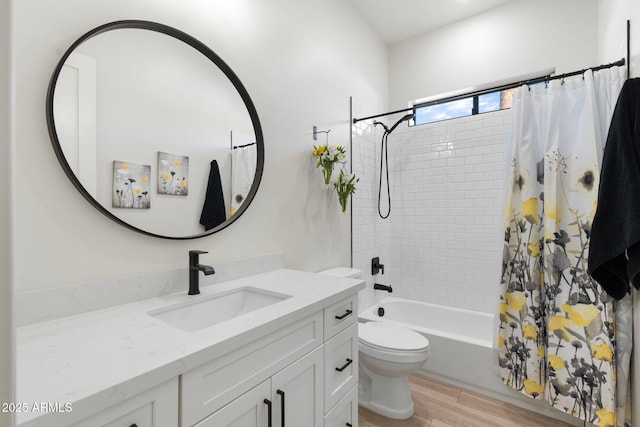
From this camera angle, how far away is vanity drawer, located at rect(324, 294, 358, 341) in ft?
3.94

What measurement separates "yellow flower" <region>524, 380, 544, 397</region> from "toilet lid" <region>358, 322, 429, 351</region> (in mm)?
651

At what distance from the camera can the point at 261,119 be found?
5.45 feet

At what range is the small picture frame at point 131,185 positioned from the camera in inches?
43.1

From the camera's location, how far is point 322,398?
1169mm

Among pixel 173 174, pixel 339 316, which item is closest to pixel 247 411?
pixel 339 316

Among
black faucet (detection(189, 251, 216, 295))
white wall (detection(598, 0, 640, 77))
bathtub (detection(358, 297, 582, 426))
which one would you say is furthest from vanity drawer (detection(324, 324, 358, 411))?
white wall (detection(598, 0, 640, 77))

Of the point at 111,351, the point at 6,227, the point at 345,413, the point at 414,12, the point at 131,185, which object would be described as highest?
the point at 414,12

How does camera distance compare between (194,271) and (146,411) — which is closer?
(146,411)

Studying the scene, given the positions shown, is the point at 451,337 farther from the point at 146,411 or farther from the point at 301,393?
the point at 146,411

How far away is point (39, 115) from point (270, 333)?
1001 millimetres

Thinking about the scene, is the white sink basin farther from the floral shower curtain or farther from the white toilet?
the floral shower curtain

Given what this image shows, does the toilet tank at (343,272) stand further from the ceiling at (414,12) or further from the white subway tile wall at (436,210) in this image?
the ceiling at (414,12)

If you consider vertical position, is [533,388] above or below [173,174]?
below

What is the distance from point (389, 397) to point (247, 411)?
133 centimetres
